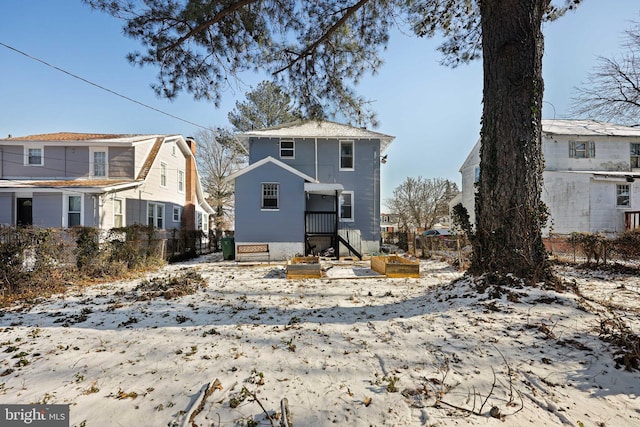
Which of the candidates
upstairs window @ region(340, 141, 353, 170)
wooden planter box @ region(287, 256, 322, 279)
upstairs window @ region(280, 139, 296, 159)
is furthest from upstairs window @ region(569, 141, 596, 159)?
wooden planter box @ region(287, 256, 322, 279)

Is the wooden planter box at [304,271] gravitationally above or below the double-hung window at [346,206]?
below

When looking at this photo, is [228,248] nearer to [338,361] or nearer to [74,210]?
[74,210]

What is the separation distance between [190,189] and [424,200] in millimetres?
26801

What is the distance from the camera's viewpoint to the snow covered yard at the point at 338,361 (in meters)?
2.56

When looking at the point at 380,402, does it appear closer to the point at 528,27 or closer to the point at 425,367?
the point at 425,367

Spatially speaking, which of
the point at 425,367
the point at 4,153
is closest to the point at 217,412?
the point at 425,367

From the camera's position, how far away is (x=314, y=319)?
498 cm

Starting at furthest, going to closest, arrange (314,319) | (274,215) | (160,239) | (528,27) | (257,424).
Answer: (274,215) → (160,239) → (528,27) → (314,319) → (257,424)

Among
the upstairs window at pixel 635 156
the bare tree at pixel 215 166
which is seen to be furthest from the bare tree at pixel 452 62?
the bare tree at pixel 215 166

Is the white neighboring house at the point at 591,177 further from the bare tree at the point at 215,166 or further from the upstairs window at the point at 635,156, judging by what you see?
the bare tree at the point at 215,166

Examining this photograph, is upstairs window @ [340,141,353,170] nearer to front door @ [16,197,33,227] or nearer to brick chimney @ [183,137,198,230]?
brick chimney @ [183,137,198,230]

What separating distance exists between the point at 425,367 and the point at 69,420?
11.0ft

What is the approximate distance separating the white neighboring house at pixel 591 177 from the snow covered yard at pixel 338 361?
14488 millimetres

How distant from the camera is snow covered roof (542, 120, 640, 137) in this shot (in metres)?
18.8
